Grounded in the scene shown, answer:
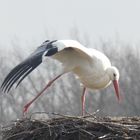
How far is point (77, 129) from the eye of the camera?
11141 mm

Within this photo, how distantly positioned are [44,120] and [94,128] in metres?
0.83

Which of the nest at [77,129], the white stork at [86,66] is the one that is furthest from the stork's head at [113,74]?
the nest at [77,129]

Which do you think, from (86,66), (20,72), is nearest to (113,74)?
(86,66)

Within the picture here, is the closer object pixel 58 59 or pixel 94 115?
pixel 94 115

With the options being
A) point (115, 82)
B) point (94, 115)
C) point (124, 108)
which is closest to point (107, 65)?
point (115, 82)

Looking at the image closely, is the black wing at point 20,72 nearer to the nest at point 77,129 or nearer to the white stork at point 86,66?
the nest at point 77,129

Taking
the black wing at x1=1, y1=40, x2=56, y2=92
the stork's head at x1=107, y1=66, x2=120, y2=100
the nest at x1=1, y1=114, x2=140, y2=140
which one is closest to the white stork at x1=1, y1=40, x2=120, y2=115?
the stork's head at x1=107, y1=66, x2=120, y2=100

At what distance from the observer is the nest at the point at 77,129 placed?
36.3 ft

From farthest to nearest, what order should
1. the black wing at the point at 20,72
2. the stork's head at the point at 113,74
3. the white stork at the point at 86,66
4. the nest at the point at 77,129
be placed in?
the stork's head at the point at 113,74, the white stork at the point at 86,66, the black wing at the point at 20,72, the nest at the point at 77,129

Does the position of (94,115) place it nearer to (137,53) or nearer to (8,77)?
(8,77)

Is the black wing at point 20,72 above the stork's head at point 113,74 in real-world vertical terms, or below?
above

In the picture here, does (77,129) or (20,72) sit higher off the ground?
(20,72)

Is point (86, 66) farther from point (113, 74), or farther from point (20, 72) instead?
point (20, 72)

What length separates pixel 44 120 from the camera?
37.9 ft
